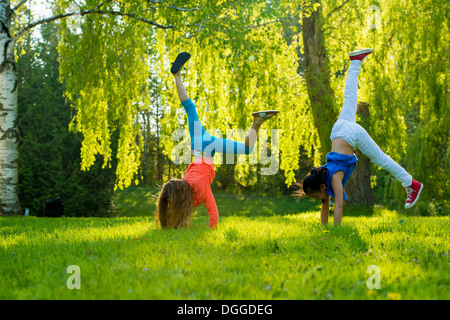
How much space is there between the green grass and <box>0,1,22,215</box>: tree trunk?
4.18 metres

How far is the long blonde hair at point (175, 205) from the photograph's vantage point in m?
4.64

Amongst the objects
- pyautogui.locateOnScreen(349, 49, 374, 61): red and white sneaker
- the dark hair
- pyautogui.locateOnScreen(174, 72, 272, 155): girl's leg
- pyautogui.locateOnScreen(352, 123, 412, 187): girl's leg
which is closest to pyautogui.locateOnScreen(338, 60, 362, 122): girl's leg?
pyautogui.locateOnScreen(349, 49, 374, 61): red and white sneaker

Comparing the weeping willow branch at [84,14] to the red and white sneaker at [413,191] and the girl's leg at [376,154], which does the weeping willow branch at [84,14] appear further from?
the red and white sneaker at [413,191]

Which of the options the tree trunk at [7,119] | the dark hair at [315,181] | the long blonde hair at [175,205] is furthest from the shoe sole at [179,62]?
the tree trunk at [7,119]

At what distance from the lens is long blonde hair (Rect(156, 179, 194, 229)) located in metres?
4.64

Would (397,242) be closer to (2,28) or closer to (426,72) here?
(426,72)

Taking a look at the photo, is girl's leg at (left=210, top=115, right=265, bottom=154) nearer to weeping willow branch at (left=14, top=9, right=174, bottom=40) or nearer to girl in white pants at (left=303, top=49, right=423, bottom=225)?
girl in white pants at (left=303, top=49, right=423, bottom=225)

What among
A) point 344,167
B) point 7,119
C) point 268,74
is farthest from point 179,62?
point 7,119

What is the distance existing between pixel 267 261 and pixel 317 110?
25.5 feet

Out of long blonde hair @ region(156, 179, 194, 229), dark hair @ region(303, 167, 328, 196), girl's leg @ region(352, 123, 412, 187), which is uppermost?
girl's leg @ region(352, 123, 412, 187)

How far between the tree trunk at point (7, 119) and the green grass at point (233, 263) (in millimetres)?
4184

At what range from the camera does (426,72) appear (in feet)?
29.5
